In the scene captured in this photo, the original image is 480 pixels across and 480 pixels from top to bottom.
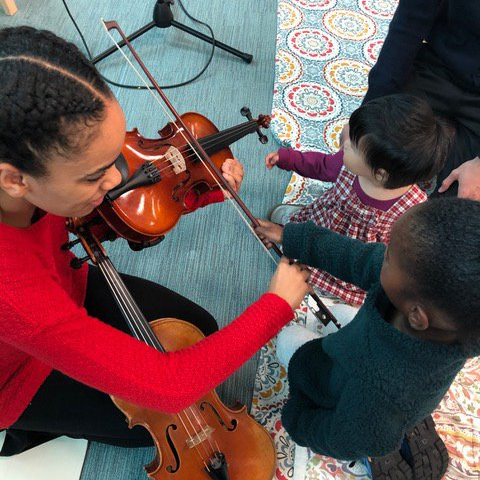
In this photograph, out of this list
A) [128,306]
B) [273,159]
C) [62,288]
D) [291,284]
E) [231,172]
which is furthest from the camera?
[273,159]

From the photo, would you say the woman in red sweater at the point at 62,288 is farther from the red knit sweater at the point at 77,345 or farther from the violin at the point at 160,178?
the violin at the point at 160,178

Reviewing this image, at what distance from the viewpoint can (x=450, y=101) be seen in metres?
1.31

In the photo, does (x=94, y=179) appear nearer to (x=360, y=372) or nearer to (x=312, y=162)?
(x=360, y=372)

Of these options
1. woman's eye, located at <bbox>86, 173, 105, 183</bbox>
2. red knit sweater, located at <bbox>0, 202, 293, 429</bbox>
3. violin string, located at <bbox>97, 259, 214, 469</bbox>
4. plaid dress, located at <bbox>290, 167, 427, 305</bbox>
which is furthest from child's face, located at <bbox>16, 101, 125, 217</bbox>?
plaid dress, located at <bbox>290, 167, 427, 305</bbox>

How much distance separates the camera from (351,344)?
0.78 metres

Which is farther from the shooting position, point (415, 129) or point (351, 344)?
point (415, 129)

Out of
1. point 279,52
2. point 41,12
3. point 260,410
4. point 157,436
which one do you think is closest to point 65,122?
point 157,436

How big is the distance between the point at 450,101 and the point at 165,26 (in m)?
1.25

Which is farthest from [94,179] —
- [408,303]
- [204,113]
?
[204,113]

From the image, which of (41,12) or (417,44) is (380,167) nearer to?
(417,44)

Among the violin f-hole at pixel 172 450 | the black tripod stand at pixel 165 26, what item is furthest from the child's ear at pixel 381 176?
the black tripod stand at pixel 165 26

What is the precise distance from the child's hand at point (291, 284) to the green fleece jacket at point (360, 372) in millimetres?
108

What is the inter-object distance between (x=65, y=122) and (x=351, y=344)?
59 centimetres

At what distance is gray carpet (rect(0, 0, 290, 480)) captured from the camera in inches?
56.6
